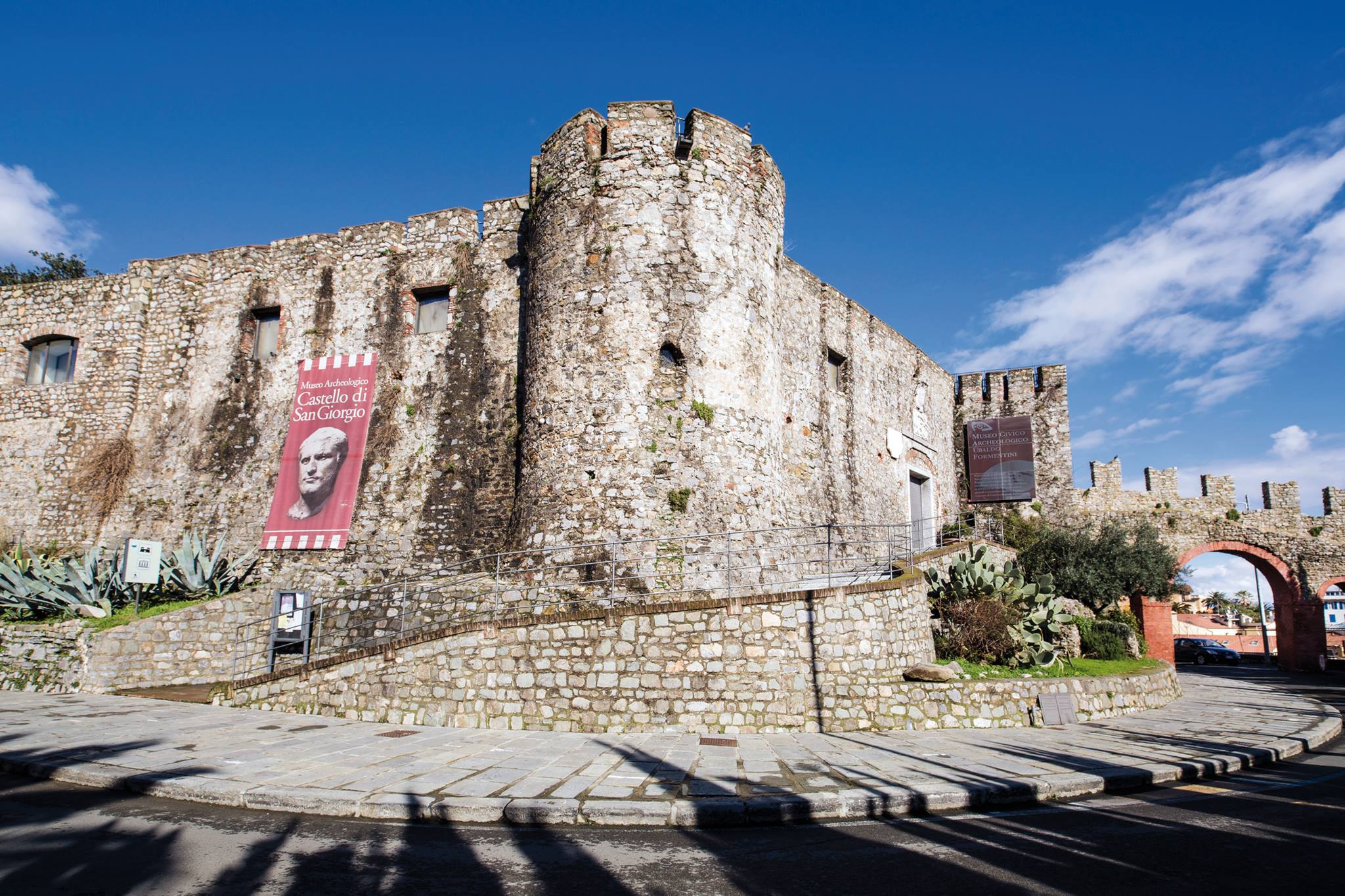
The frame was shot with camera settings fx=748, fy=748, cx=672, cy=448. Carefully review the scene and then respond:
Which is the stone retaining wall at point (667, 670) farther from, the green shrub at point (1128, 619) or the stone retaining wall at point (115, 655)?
the green shrub at point (1128, 619)

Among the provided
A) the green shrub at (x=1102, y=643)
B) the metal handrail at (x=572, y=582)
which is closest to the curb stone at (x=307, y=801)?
the metal handrail at (x=572, y=582)

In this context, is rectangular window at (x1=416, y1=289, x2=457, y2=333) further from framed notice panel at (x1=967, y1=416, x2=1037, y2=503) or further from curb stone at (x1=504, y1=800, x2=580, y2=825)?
framed notice panel at (x1=967, y1=416, x2=1037, y2=503)

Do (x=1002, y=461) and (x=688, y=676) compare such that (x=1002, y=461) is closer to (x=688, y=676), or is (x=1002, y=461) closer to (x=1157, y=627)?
(x=1157, y=627)

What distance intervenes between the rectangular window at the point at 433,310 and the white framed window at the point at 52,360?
9.34m

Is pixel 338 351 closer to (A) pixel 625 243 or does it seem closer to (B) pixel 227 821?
(A) pixel 625 243

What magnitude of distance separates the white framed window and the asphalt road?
15.9m

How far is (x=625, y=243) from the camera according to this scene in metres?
12.6

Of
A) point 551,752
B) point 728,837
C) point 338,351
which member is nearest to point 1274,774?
point 728,837

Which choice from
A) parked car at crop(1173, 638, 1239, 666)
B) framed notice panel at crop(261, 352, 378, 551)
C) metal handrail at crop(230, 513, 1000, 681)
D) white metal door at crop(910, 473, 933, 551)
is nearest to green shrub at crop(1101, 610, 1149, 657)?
white metal door at crop(910, 473, 933, 551)

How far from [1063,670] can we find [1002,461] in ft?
45.4

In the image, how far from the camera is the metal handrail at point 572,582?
11.0 metres

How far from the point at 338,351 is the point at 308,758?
11.2m

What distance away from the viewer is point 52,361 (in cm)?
1862

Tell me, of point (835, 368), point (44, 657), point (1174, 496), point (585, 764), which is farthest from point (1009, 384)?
point (44, 657)
